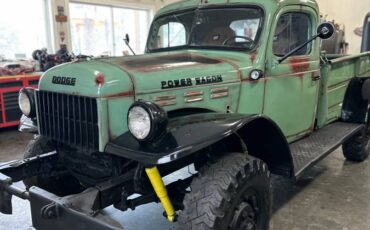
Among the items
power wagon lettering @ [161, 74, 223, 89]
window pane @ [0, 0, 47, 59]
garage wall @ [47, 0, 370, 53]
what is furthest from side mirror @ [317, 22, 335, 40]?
garage wall @ [47, 0, 370, 53]

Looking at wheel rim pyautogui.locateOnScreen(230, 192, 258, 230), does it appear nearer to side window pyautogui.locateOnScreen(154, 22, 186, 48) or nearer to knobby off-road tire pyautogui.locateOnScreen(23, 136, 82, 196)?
knobby off-road tire pyautogui.locateOnScreen(23, 136, 82, 196)

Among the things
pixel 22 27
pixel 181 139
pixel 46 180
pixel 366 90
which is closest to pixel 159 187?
pixel 181 139

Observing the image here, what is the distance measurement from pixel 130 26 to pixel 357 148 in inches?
288

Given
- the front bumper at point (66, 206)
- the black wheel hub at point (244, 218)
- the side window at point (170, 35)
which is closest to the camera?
the front bumper at point (66, 206)

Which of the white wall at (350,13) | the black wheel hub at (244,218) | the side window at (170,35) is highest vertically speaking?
the white wall at (350,13)

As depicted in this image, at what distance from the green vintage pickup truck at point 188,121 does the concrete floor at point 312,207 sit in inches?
17.3

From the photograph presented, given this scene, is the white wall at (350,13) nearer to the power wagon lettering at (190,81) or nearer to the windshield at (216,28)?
the windshield at (216,28)

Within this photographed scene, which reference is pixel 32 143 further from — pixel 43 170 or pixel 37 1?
pixel 37 1

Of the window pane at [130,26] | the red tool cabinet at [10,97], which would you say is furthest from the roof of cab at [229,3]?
the window pane at [130,26]

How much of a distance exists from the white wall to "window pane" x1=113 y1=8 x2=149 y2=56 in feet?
19.7

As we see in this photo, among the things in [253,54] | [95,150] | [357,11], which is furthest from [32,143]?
[357,11]

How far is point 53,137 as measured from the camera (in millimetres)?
2299

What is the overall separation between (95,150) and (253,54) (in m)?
1.36

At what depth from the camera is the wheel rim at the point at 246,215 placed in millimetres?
1951
